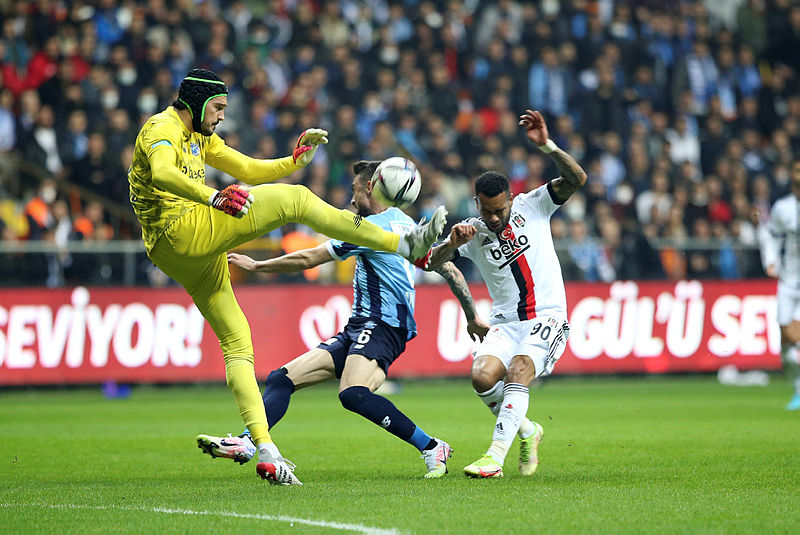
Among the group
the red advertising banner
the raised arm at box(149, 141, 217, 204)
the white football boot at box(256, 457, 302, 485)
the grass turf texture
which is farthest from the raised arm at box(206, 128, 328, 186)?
the red advertising banner

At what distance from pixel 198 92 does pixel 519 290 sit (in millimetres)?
2686

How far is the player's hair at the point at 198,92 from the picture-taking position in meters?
7.64

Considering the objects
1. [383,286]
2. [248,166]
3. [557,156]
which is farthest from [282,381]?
[557,156]

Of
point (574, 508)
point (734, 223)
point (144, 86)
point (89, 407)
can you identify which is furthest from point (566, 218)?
point (574, 508)

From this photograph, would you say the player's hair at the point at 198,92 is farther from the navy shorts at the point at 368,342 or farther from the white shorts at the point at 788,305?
the white shorts at the point at 788,305

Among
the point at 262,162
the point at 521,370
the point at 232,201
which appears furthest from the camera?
the point at 262,162

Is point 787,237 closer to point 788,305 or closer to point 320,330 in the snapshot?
point 788,305

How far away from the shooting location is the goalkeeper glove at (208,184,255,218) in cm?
688

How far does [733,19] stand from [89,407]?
1752 centimetres

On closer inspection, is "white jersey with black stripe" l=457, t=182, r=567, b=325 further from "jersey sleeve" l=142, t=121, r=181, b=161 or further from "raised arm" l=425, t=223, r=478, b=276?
"jersey sleeve" l=142, t=121, r=181, b=161

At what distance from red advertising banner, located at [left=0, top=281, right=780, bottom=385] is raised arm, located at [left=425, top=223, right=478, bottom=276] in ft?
31.8

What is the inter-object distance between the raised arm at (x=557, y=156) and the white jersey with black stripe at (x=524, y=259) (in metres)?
0.24

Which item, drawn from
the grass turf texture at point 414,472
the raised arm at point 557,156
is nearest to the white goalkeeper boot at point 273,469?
the grass turf texture at point 414,472

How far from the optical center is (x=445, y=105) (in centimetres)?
2170
